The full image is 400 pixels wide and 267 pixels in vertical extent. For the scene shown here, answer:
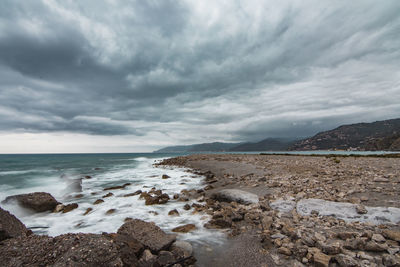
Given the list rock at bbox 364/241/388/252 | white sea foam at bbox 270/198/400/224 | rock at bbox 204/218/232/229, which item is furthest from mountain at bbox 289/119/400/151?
rock at bbox 364/241/388/252

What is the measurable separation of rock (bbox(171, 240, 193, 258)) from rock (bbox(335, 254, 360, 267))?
99.8 inches

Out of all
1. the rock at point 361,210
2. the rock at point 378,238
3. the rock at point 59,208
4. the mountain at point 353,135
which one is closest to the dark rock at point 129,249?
the rock at point 378,238

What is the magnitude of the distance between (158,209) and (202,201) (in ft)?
6.01

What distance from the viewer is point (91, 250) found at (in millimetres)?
2762

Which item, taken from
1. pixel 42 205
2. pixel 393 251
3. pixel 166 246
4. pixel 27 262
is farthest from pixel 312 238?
pixel 42 205

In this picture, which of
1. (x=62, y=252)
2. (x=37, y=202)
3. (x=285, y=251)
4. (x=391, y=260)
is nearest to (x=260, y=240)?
(x=285, y=251)

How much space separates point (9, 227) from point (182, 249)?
387cm

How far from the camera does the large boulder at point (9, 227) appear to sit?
3.78 m

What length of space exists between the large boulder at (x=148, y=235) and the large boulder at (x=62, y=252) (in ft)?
2.90

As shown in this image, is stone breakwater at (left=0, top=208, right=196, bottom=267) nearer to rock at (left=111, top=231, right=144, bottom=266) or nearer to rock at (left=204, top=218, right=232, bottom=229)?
rock at (left=111, top=231, right=144, bottom=266)

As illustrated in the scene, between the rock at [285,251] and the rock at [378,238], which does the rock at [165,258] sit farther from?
the rock at [378,238]

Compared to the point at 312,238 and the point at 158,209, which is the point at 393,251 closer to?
the point at 312,238

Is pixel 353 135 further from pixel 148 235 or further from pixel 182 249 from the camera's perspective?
pixel 148 235

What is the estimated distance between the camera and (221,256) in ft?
11.9
